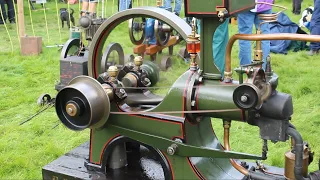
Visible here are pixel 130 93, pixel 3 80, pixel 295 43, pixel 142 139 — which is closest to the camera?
pixel 142 139

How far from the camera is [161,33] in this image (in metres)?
4.39

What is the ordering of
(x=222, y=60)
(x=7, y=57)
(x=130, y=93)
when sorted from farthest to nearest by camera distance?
(x=7, y=57) < (x=222, y=60) < (x=130, y=93)

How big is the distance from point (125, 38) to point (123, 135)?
3.88 metres

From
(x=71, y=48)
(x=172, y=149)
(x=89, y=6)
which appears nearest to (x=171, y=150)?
(x=172, y=149)

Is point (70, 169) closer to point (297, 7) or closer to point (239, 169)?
point (239, 169)

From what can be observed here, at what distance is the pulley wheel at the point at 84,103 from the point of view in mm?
2123

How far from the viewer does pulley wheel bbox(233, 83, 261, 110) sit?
Answer: 176 cm

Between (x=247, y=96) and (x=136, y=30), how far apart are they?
2.68 m

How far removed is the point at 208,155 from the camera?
2.08m

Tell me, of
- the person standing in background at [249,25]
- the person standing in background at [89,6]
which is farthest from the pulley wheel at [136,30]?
the person standing in background at [249,25]

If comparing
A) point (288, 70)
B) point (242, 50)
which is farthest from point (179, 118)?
point (288, 70)

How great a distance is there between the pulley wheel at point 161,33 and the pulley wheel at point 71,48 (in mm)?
739

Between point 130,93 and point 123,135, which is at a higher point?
point 130,93

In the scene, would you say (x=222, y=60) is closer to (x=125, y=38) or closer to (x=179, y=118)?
(x=179, y=118)
